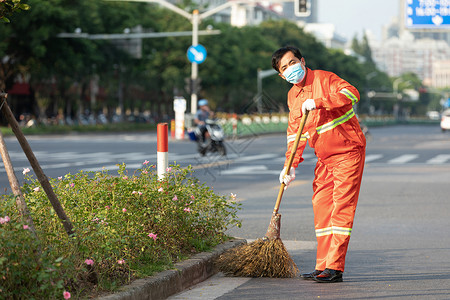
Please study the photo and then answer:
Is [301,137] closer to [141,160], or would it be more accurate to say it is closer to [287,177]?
[287,177]

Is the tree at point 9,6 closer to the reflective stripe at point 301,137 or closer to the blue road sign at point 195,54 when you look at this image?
the reflective stripe at point 301,137

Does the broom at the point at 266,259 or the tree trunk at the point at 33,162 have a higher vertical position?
the tree trunk at the point at 33,162

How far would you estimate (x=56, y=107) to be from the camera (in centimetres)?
6675

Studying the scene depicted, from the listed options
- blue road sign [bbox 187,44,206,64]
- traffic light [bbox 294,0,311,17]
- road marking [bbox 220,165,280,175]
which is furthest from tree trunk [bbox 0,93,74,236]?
blue road sign [bbox 187,44,206,64]

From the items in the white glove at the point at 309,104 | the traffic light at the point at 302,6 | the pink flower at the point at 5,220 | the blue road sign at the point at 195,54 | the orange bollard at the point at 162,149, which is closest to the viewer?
the pink flower at the point at 5,220

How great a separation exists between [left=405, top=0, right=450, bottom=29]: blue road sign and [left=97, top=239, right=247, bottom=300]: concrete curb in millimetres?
33239

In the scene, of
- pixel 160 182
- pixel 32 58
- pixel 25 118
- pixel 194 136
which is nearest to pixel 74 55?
pixel 32 58

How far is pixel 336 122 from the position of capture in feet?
22.0

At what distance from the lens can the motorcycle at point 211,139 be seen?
25047 millimetres

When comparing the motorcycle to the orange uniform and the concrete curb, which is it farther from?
the orange uniform

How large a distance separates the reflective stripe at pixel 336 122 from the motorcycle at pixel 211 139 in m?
18.2

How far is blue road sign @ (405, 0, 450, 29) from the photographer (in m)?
39.2

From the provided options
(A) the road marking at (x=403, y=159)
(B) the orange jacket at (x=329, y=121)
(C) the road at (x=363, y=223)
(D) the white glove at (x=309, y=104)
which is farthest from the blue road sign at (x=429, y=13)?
(D) the white glove at (x=309, y=104)

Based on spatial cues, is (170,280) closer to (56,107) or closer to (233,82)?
(56,107)
